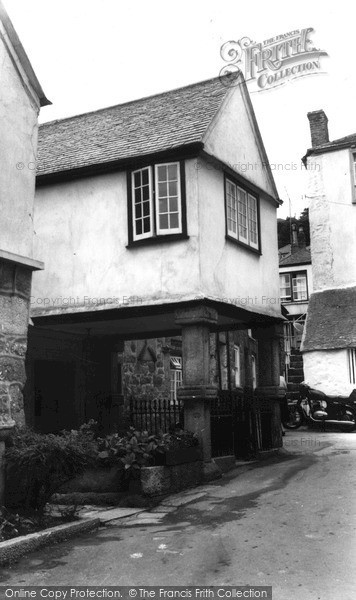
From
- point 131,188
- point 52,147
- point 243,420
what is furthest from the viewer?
point 52,147

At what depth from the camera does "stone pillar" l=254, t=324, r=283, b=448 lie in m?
13.8

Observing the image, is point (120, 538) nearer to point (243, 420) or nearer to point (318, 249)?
point (243, 420)

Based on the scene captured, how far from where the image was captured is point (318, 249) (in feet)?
75.6

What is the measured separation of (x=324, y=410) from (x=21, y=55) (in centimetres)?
1391

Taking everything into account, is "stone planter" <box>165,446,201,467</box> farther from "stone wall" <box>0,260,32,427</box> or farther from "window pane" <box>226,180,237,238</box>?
"window pane" <box>226,180,237,238</box>

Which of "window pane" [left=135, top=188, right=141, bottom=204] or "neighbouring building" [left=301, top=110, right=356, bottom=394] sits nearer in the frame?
"window pane" [left=135, top=188, right=141, bottom=204]

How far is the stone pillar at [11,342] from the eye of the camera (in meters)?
7.65

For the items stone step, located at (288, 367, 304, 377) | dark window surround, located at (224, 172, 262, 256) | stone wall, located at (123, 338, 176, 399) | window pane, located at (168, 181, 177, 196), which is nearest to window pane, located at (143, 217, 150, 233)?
window pane, located at (168, 181, 177, 196)

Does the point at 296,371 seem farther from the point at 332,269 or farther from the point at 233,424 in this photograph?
the point at 233,424

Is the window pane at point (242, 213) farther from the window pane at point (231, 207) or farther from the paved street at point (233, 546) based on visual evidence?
the paved street at point (233, 546)

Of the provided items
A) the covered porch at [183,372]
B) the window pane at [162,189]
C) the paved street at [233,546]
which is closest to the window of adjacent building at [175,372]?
the covered porch at [183,372]

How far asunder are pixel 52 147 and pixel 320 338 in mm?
11715

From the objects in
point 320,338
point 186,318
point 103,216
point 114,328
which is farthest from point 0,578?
point 320,338

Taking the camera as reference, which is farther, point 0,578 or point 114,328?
point 114,328
